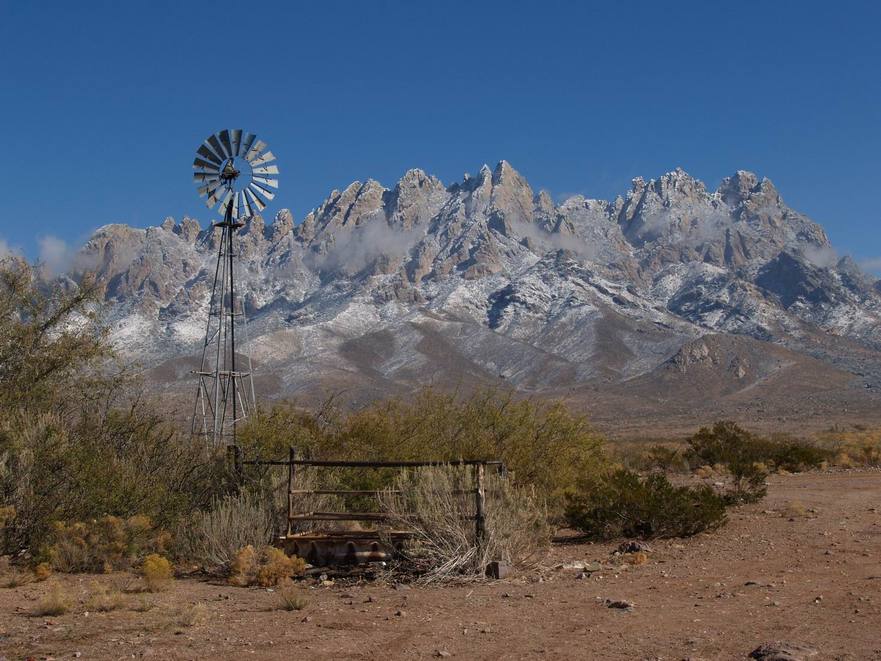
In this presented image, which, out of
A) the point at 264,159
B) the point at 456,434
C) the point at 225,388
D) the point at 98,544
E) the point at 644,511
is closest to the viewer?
the point at 98,544

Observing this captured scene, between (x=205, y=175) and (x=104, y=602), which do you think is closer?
(x=104, y=602)

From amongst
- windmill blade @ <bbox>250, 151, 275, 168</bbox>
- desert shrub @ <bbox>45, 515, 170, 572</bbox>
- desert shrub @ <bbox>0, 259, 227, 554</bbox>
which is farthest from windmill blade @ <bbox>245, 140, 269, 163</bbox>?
desert shrub @ <bbox>45, 515, 170, 572</bbox>

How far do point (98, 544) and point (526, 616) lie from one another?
705 cm

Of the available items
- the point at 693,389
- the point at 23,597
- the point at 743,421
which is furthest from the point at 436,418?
the point at 693,389

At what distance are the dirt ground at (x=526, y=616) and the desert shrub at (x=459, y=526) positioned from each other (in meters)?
0.46

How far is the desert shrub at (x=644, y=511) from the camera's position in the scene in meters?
16.2

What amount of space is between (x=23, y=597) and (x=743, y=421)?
295 feet

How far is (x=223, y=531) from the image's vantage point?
14344 mm

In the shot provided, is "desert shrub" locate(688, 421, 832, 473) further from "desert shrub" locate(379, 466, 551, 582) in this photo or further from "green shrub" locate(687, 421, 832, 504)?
"desert shrub" locate(379, 466, 551, 582)

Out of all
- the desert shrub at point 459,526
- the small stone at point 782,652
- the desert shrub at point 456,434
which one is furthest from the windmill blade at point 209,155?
the small stone at point 782,652

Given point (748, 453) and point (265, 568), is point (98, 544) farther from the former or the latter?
point (748, 453)

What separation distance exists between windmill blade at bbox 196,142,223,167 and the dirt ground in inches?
446

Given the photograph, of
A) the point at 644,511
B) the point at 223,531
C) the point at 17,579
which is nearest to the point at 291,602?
the point at 223,531

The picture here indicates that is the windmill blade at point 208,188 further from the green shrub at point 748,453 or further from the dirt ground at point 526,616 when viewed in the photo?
the green shrub at point 748,453
